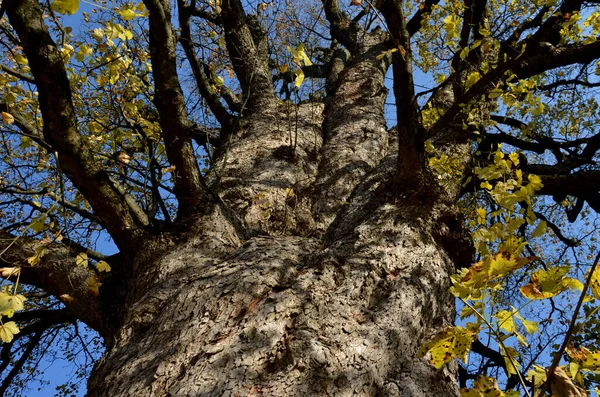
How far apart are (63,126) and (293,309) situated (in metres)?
1.58

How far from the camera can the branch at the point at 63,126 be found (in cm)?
205

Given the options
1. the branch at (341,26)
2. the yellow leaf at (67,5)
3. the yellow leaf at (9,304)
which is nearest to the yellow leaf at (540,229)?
the yellow leaf at (67,5)

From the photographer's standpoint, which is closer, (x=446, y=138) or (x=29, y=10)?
(x=29, y=10)

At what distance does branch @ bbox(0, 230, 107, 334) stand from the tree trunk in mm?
432

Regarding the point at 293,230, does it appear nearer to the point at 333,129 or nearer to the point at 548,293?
the point at 333,129

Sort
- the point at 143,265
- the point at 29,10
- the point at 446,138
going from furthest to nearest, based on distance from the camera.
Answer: the point at 446,138, the point at 143,265, the point at 29,10

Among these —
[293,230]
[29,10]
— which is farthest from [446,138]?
[29,10]

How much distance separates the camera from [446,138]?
379 cm

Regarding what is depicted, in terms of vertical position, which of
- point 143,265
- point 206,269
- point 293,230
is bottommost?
point 206,269

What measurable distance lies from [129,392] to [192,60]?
11.4ft

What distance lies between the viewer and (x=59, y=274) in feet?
8.65

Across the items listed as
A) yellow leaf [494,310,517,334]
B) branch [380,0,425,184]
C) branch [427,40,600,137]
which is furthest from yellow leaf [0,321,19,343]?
branch [427,40,600,137]

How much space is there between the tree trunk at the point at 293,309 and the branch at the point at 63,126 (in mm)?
303

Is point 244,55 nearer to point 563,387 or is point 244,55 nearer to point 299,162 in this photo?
point 299,162
